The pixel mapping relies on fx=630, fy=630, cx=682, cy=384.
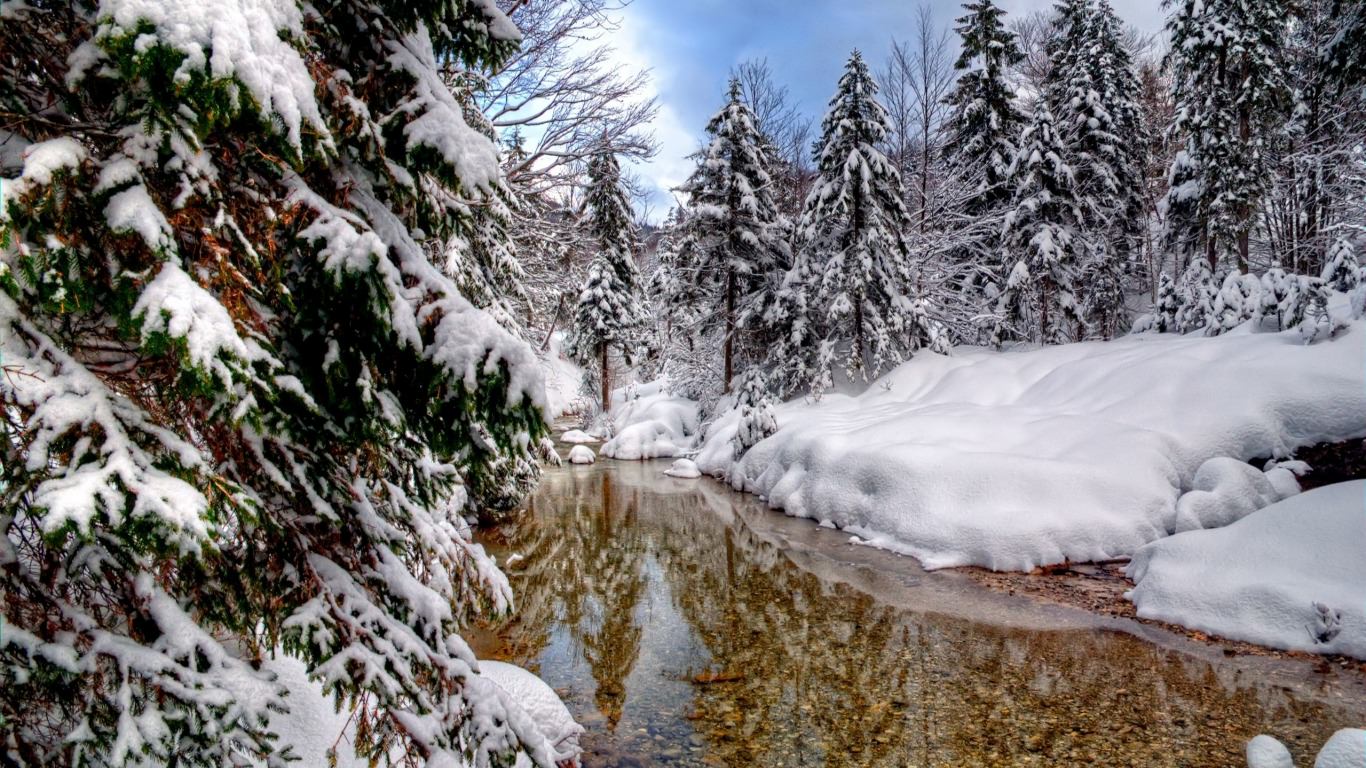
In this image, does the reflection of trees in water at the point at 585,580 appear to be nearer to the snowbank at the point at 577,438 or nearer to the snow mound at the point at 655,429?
the snow mound at the point at 655,429

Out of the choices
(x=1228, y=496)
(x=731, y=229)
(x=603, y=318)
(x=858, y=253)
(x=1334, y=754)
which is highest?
(x=731, y=229)

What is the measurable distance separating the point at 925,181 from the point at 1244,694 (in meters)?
19.4

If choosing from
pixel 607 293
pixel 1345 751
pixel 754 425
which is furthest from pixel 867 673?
pixel 607 293

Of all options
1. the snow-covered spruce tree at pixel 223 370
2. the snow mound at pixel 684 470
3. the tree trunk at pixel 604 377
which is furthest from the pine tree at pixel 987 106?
the snow-covered spruce tree at pixel 223 370

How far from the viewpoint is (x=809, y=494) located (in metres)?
12.7

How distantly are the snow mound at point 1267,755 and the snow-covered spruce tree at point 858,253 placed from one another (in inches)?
577

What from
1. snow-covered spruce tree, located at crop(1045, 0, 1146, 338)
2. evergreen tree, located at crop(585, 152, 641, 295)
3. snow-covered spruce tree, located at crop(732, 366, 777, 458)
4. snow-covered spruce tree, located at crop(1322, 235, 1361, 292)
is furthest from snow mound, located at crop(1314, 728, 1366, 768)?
evergreen tree, located at crop(585, 152, 641, 295)

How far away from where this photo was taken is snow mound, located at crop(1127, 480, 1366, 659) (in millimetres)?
6039

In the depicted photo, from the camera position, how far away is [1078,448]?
33.4 ft

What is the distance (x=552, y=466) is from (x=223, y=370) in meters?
18.8

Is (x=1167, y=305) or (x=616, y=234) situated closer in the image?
(x=1167, y=305)

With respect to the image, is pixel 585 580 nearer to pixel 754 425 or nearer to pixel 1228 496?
pixel 754 425

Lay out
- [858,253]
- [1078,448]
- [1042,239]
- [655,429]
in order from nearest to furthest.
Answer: [1078,448] < [858,253] < [1042,239] < [655,429]

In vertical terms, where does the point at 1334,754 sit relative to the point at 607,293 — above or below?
below
